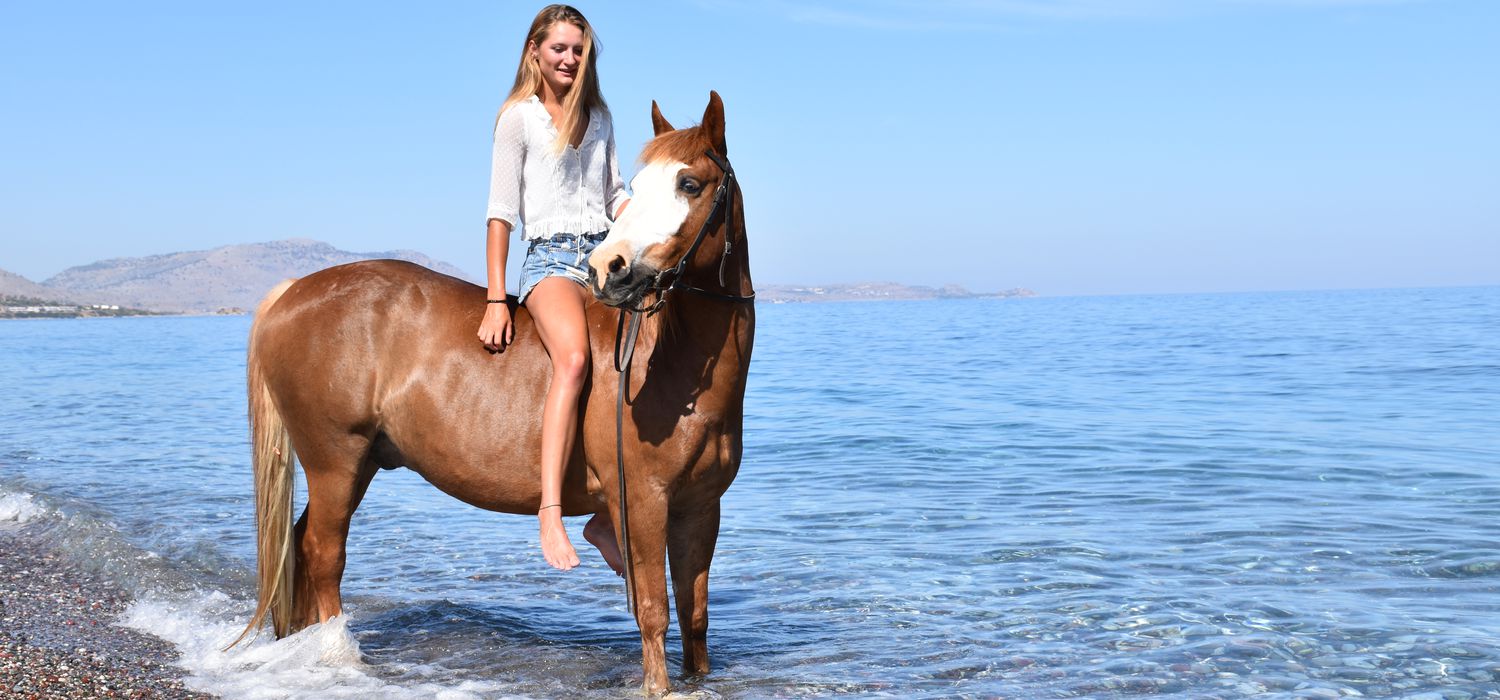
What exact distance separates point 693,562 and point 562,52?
78.6 inches

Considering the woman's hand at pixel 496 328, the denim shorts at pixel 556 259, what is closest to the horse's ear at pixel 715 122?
the denim shorts at pixel 556 259

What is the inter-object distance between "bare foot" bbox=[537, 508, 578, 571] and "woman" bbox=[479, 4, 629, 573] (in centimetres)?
14

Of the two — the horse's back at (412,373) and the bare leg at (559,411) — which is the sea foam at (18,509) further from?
the bare leg at (559,411)

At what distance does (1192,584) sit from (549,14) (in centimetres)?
474

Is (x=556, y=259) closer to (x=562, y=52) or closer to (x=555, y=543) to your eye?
(x=562, y=52)

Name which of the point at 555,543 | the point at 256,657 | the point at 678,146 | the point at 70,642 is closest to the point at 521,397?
the point at 555,543

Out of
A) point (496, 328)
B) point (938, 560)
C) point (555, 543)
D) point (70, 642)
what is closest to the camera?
point (555, 543)

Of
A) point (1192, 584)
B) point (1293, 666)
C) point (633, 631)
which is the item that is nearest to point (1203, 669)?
point (1293, 666)

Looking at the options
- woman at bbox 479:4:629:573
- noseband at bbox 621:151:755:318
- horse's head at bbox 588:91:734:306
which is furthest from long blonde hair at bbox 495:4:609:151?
noseband at bbox 621:151:755:318

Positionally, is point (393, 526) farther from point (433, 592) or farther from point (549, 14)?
point (549, 14)

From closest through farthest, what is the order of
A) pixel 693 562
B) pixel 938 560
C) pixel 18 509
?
1. pixel 693 562
2. pixel 938 560
3. pixel 18 509

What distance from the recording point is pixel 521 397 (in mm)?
4309

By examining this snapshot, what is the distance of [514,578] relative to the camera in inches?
278

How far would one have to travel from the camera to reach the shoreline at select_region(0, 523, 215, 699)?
428 cm
